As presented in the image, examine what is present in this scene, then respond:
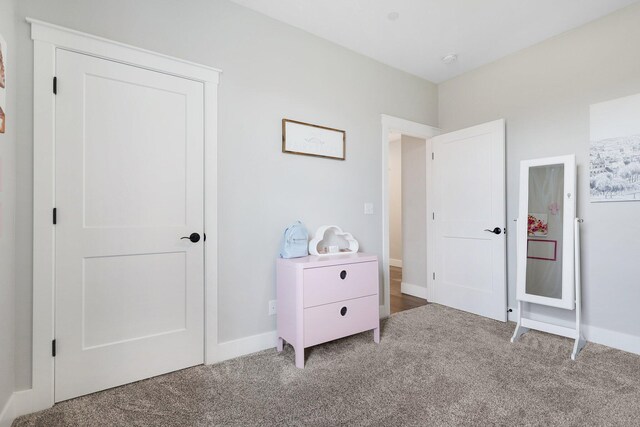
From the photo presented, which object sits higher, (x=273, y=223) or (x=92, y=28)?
(x=92, y=28)

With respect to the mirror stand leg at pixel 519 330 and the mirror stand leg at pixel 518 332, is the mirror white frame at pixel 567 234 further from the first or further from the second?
the mirror stand leg at pixel 518 332

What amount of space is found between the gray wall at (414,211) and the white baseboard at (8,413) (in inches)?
151

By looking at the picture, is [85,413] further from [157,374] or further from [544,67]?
[544,67]

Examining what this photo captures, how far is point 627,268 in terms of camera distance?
2.45 metres

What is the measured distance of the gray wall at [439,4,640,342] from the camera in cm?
245

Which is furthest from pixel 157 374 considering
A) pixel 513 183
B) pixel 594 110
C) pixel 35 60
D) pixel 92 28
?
pixel 594 110

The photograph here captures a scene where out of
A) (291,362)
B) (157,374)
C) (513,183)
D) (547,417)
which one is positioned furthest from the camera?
(513,183)

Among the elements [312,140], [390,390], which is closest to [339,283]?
[390,390]

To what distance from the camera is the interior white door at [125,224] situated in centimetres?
180

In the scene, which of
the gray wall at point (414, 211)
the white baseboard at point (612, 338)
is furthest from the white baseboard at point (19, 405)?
the white baseboard at point (612, 338)

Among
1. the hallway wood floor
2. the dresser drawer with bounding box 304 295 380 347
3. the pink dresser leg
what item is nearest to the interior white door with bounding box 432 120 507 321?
the hallway wood floor

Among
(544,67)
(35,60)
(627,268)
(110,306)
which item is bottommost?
(110,306)

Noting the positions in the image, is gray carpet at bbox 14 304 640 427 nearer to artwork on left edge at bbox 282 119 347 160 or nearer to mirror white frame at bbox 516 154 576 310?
mirror white frame at bbox 516 154 576 310

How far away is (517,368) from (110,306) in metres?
2.74
